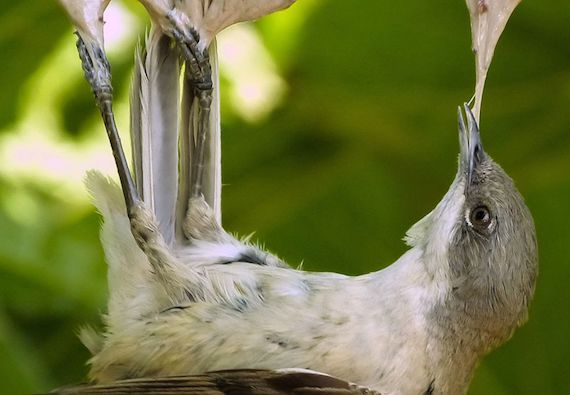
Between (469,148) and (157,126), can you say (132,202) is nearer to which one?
(157,126)

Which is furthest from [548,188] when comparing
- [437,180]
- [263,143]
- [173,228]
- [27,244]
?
[27,244]

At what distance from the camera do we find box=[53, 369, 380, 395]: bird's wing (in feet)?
9.52

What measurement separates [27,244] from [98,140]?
0.55m

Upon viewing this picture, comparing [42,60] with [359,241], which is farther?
[359,241]

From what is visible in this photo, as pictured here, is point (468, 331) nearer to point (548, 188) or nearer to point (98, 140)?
point (548, 188)

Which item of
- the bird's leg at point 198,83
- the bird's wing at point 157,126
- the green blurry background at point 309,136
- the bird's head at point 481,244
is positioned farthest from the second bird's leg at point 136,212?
the green blurry background at point 309,136

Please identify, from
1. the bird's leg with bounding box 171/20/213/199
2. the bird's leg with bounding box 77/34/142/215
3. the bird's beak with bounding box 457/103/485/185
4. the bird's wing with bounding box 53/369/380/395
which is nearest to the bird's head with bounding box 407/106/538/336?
the bird's beak with bounding box 457/103/485/185

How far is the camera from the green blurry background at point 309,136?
4051mm

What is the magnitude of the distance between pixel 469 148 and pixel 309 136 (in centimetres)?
Answer: 96

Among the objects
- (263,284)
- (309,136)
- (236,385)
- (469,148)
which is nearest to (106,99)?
(263,284)

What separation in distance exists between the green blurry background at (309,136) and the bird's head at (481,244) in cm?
86

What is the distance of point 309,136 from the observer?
4.18 meters

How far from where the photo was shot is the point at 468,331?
126 inches

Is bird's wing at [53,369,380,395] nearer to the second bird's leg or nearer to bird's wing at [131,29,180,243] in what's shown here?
the second bird's leg
